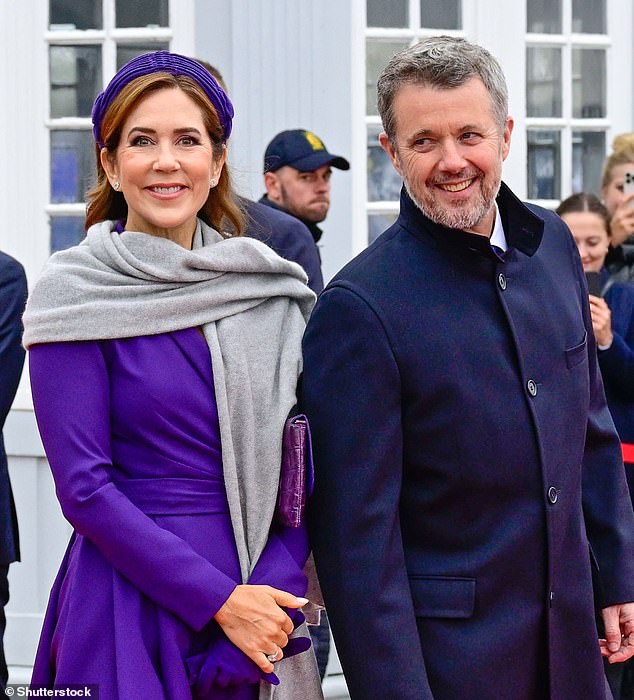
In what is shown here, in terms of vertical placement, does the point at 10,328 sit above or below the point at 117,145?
below

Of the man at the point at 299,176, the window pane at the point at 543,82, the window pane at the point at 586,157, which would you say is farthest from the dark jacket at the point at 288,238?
the window pane at the point at 586,157

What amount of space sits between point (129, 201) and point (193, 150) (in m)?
0.15

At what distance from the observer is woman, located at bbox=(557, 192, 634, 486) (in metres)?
4.16

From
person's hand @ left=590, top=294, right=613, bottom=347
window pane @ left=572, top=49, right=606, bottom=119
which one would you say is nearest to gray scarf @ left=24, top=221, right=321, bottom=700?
person's hand @ left=590, top=294, right=613, bottom=347

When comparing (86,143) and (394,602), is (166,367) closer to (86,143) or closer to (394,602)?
(394,602)

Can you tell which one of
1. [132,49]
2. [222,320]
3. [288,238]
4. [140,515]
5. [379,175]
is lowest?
[140,515]

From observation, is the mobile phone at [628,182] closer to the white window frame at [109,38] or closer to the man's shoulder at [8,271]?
the white window frame at [109,38]

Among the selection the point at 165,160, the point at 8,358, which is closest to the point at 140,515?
the point at 165,160

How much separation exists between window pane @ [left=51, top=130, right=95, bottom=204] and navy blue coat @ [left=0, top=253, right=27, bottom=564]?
153 centimetres

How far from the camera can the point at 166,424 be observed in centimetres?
238

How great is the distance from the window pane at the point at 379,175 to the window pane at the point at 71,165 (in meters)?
1.16

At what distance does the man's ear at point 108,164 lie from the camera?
256 centimetres

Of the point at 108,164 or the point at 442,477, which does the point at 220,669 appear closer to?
the point at 442,477

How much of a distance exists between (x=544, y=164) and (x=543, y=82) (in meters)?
0.36
